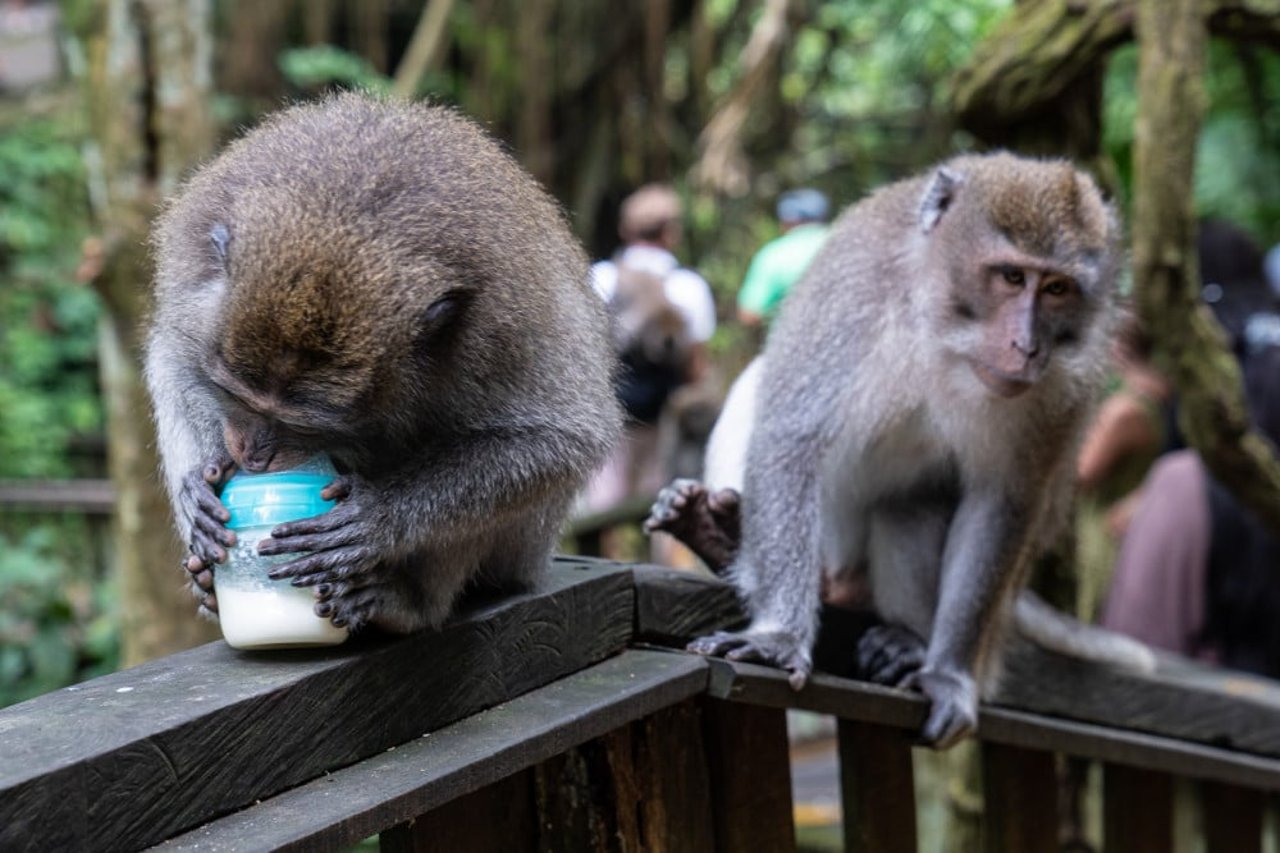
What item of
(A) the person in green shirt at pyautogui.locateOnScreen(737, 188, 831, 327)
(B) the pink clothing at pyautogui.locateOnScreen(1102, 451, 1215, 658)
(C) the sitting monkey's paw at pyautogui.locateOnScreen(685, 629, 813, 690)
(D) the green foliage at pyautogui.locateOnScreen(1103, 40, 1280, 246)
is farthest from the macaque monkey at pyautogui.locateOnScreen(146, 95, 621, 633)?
(D) the green foliage at pyautogui.locateOnScreen(1103, 40, 1280, 246)

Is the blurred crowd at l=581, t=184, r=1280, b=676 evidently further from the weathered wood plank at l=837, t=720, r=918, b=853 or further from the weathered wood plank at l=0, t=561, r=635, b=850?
the weathered wood plank at l=0, t=561, r=635, b=850

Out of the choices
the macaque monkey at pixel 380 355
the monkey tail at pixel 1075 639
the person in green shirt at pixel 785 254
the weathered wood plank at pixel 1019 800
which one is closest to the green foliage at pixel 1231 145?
the person in green shirt at pixel 785 254

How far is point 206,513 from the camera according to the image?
2137 millimetres

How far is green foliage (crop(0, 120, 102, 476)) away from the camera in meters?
11.6

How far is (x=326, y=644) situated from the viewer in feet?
6.84

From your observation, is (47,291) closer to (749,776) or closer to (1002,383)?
(1002,383)

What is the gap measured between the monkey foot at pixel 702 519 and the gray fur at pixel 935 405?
9cm

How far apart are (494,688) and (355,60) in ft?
28.5

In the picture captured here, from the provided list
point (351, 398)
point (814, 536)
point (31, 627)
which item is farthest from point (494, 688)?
point (31, 627)

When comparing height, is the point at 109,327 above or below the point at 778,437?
above

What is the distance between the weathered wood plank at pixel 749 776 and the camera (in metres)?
2.63

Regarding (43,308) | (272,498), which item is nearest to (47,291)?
(43,308)

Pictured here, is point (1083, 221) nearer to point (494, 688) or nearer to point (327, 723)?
point (494, 688)

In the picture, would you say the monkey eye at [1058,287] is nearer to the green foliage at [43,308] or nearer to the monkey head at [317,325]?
the monkey head at [317,325]
